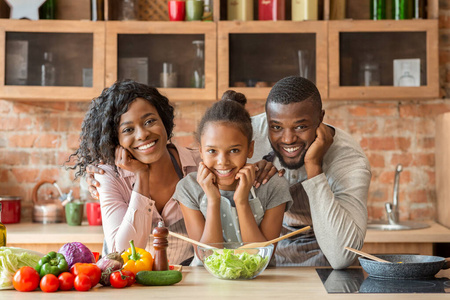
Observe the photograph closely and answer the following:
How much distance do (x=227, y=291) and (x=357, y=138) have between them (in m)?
2.24

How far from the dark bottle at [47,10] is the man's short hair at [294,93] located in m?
1.98

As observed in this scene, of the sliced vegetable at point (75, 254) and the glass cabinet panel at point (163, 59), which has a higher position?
the glass cabinet panel at point (163, 59)

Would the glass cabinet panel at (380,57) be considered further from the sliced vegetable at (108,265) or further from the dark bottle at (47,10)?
the sliced vegetable at (108,265)

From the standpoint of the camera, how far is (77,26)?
3223mm

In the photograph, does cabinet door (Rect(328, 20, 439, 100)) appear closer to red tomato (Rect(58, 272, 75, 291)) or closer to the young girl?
the young girl

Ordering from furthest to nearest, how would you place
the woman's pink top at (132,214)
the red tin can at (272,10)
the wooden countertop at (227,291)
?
the red tin can at (272,10)
the woman's pink top at (132,214)
the wooden countertop at (227,291)

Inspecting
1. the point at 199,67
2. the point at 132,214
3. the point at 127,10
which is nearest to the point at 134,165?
the point at 132,214

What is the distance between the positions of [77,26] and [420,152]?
218 centimetres

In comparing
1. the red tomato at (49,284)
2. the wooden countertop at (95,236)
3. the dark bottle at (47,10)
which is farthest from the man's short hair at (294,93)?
the dark bottle at (47,10)

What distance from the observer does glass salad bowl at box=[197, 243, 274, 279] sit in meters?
1.54

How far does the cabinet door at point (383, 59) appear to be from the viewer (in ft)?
10.4

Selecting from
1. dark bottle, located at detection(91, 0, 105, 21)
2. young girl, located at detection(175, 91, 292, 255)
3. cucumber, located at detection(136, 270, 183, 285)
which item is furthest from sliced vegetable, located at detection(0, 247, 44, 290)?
dark bottle, located at detection(91, 0, 105, 21)

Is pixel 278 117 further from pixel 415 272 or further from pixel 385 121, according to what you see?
pixel 385 121

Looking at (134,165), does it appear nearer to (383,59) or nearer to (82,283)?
(82,283)
